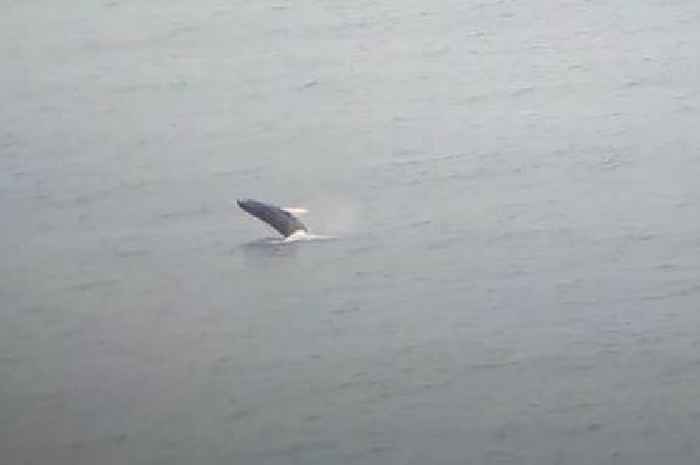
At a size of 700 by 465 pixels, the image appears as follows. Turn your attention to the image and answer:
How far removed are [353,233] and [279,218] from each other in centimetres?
23

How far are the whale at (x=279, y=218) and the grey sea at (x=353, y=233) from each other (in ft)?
0.12

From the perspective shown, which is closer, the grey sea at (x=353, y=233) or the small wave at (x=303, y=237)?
the grey sea at (x=353, y=233)

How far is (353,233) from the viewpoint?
20.7 feet

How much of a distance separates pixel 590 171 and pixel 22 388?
212 centimetres

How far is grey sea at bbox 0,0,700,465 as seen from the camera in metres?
4.96

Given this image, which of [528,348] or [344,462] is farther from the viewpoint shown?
[528,348]

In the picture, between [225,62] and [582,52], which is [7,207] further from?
[582,52]

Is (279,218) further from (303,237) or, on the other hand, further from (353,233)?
(353,233)

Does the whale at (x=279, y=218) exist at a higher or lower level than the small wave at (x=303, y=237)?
higher

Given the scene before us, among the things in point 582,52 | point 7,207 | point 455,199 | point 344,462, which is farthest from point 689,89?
point 344,462

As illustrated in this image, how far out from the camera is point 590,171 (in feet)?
22.1

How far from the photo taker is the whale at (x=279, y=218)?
641cm

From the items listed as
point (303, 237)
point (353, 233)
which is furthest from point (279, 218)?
point (353, 233)

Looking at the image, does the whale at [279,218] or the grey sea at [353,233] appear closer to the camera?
the grey sea at [353,233]
